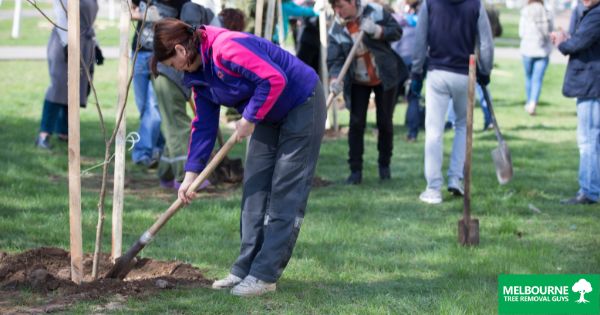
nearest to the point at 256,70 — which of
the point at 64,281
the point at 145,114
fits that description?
the point at 64,281

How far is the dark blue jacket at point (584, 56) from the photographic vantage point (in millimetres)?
9016

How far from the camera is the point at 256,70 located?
5.50 meters

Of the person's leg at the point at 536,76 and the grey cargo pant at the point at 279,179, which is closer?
the grey cargo pant at the point at 279,179

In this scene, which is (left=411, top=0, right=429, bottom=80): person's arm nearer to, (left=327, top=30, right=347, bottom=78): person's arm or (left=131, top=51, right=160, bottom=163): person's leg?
(left=327, top=30, right=347, bottom=78): person's arm

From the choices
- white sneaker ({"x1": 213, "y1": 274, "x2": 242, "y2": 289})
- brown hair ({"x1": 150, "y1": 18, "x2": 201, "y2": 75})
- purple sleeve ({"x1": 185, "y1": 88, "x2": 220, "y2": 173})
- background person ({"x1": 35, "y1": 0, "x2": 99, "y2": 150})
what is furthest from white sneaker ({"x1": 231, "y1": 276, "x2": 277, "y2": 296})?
background person ({"x1": 35, "y1": 0, "x2": 99, "y2": 150})

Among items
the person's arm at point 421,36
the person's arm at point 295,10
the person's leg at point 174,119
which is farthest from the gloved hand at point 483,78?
the person's arm at point 295,10

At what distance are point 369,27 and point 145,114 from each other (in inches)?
111

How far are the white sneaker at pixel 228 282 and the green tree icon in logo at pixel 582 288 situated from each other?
196 centimetres

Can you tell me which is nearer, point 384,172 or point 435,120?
point 435,120

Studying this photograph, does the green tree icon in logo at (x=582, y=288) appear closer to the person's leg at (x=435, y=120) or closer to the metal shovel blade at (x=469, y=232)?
the metal shovel blade at (x=469, y=232)

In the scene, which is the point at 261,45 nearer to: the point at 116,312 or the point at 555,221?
the point at 116,312

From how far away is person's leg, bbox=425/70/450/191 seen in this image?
30.3ft

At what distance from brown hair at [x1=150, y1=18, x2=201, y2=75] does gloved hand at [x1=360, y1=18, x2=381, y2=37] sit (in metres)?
4.31

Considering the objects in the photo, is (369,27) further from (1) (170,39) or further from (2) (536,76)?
(2) (536,76)
